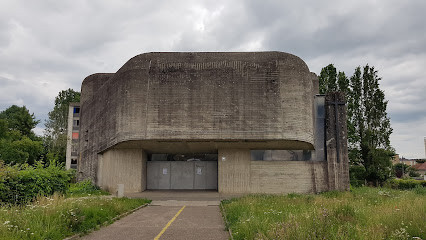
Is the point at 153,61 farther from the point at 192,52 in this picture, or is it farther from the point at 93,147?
the point at 93,147

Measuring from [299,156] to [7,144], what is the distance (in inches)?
1741

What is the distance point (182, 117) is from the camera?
24.2 meters

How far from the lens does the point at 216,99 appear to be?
2433 cm

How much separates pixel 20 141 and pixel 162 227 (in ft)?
160

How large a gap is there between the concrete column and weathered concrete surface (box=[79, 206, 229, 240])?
1605 centimetres

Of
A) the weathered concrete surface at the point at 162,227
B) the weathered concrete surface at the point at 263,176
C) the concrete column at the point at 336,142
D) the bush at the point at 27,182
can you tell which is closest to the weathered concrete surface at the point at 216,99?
the weathered concrete surface at the point at 263,176

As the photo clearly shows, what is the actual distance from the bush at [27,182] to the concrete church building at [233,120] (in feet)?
33.3

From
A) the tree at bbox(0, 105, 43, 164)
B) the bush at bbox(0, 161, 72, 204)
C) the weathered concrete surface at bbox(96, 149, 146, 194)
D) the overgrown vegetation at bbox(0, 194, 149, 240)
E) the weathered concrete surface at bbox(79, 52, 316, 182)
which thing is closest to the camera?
the overgrown vegetation at bbox(0, 194, 149, 240)

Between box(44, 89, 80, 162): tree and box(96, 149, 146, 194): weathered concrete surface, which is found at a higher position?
box(44, 89, 80, 162): tree

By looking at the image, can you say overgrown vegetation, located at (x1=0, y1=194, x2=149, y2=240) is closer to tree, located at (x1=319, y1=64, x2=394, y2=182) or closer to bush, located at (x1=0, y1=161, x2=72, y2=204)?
bush, located at (x1=0, y1=161, x2=72, y2=204)

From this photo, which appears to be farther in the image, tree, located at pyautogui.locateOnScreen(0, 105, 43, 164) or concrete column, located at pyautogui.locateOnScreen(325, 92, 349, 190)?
tree, located at pyautogui.locateOnScreen(0, 105, 43, 164)

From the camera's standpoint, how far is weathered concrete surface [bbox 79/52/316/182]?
78.9 feet

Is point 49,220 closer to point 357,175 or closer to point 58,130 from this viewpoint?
point 357,175

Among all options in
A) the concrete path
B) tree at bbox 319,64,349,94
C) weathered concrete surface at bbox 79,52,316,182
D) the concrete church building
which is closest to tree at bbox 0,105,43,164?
the concrete church building
